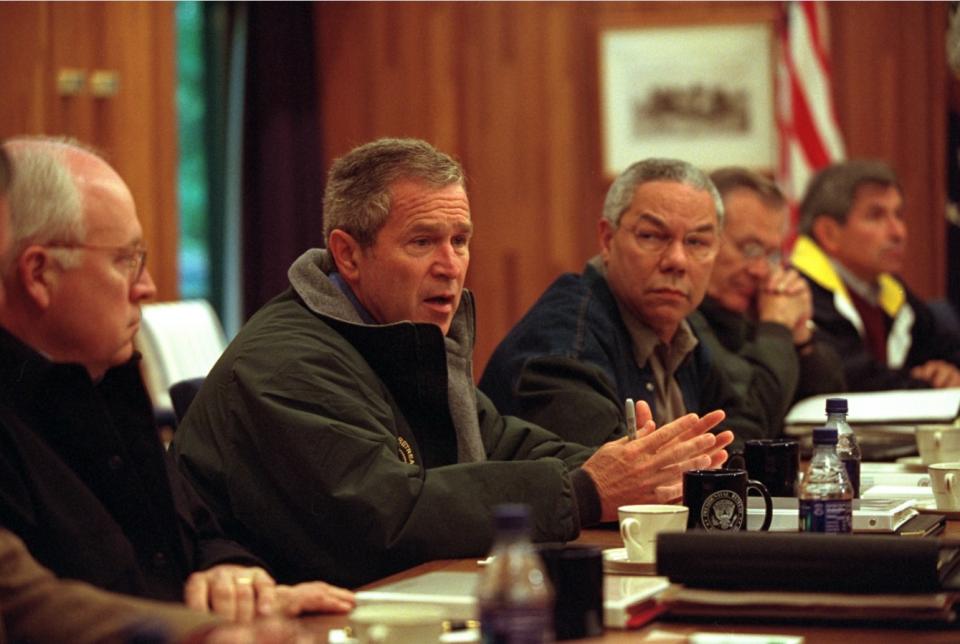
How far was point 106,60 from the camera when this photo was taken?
599 cm

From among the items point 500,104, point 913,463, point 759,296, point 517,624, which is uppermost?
point 500,104

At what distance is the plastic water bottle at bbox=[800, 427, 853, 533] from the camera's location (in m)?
2.01

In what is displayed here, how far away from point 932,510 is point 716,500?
0.60m

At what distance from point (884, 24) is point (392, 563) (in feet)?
19.8

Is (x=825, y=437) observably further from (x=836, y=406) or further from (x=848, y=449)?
(x=848, y=449)

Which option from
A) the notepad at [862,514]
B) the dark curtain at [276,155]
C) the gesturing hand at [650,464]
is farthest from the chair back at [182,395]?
the dark curtain at [276,155]

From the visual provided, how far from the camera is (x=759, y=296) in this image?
14.0 feet

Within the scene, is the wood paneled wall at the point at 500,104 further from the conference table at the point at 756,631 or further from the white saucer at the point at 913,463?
the conference table at the point at 756,631

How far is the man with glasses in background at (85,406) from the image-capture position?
174cm

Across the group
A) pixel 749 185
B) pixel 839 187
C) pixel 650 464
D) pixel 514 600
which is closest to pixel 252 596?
pixel 514 600

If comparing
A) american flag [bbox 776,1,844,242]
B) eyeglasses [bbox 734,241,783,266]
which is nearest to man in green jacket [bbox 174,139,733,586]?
eyeglasses [bbox 734,241,783,266]

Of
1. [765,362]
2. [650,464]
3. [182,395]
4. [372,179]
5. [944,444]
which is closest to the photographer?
[650,464]

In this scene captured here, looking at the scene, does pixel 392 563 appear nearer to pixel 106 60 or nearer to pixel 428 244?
pixel 428 244

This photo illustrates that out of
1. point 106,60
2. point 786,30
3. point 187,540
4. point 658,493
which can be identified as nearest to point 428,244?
point 658,493
